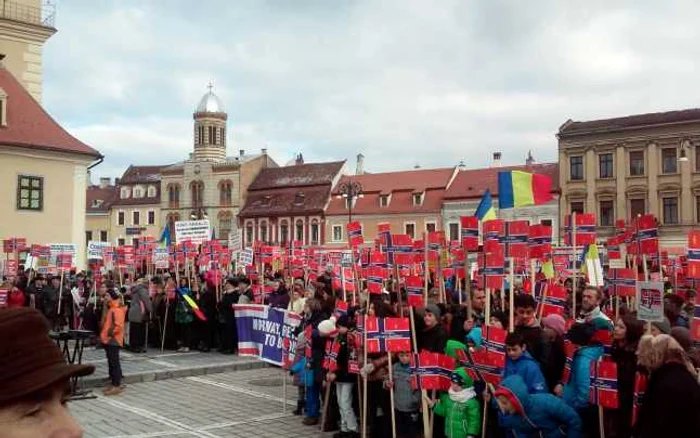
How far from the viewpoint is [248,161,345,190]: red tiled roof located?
6869 centimetres

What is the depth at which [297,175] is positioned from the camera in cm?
7131

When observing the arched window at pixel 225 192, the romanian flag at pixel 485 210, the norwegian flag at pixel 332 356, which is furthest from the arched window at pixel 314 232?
the norwegian flag at pixel 332 356

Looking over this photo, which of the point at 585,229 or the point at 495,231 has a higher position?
the point at 585,229

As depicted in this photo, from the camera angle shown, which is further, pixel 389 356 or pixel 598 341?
pixel 389 356

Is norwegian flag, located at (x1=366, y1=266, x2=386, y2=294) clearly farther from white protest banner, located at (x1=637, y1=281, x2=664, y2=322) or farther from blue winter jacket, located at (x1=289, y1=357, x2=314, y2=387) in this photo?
white protest banner, located at (x1=637, y1=281, x2=664, y2=322)

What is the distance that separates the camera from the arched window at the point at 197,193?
75312mm

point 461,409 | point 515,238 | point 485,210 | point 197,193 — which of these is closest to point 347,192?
point 197,193

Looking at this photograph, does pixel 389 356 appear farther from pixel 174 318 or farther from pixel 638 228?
pixel 174 318

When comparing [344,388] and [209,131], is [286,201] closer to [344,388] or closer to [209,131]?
[209,131]

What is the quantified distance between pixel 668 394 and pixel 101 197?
3420 inches

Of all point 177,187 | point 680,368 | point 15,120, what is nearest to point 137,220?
point 177,187

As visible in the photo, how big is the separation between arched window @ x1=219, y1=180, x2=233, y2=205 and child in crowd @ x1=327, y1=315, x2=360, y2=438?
214ft

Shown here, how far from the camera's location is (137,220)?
78.9 m

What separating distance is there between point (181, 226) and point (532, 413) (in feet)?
56.7
